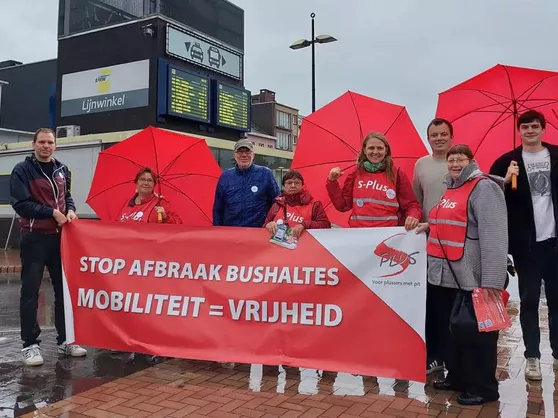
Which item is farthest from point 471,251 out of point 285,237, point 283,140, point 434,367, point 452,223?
point 283,140

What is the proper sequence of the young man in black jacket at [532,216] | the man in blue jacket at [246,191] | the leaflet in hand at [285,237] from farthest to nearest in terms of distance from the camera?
the man in blue jacket at [246,191] < the leaflet in hand at [285,237] < the young man in black jacket at [532,216]

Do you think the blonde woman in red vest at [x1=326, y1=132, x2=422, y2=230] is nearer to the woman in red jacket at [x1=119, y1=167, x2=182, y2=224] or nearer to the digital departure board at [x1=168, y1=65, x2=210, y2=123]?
the woman in red jacket at [x1=119, y1=167, x2=182, y2=224]

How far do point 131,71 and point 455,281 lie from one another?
14.2 metres

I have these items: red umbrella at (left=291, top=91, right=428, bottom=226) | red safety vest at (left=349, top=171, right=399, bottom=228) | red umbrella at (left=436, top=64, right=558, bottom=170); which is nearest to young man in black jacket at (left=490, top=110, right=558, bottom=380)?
red umbrella at (left=436, top=64, right=558, bottom=170)

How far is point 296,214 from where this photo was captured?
16.0ft

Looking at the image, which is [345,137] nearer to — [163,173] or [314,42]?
[163,173]

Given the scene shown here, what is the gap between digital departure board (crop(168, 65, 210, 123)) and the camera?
1595 cm

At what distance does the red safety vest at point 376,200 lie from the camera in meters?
4.64

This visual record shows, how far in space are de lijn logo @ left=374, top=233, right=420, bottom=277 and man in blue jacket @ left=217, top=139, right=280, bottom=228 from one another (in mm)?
1402

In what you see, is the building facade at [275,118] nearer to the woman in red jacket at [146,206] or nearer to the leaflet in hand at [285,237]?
the woman in red jacket at [146,206]

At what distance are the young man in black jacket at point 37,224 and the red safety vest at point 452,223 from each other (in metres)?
3.28

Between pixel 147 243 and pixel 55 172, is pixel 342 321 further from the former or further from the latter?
pixel 55 172

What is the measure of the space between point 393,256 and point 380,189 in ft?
2.06

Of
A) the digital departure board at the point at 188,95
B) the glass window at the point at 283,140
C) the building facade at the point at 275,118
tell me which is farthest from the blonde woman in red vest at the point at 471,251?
the glass window at the point at 283,140
